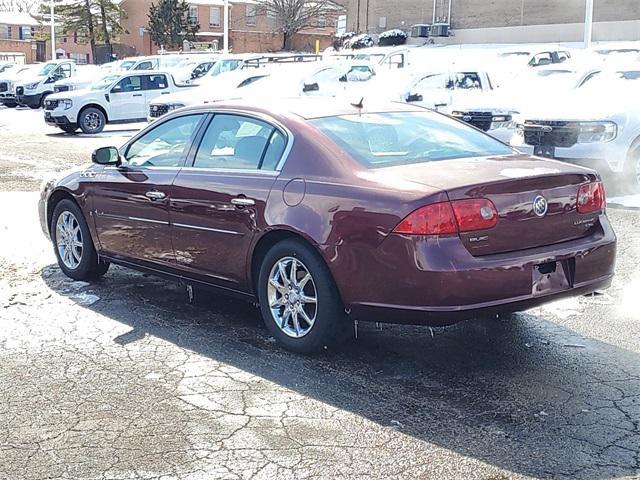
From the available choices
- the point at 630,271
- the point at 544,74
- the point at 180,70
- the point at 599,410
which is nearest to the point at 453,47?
the point at 180,70

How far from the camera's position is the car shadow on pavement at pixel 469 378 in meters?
4.11

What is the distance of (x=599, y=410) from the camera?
14.8 feet

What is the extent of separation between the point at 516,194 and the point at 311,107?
5.54 feet

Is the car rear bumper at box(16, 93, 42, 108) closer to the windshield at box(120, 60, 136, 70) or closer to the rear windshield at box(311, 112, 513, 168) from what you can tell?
the windshield at box(120, 60, 136, 70)

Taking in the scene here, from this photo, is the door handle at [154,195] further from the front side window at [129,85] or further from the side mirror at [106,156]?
the front side window at [129,85]

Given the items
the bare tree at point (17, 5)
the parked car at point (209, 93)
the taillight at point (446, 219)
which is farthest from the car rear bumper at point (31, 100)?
the bare tree at point (17, 5)

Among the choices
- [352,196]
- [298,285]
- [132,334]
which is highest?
[352,196]

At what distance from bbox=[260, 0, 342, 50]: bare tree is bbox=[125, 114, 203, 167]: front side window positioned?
5954 cm

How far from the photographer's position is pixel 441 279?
4.71 metres

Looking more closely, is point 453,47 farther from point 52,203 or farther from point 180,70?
point 52,203

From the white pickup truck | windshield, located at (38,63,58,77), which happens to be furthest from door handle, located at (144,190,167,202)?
windshield, located at (38,63,58,77)

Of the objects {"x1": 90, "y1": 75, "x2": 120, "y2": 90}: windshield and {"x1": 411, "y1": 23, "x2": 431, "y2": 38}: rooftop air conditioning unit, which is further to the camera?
{"x1": 411, "y1": 23, "x2": 431, "y2": 38}: rooftop air conditioning unit

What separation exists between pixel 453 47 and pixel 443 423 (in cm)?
4740

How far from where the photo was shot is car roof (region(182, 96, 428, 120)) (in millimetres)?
5859
